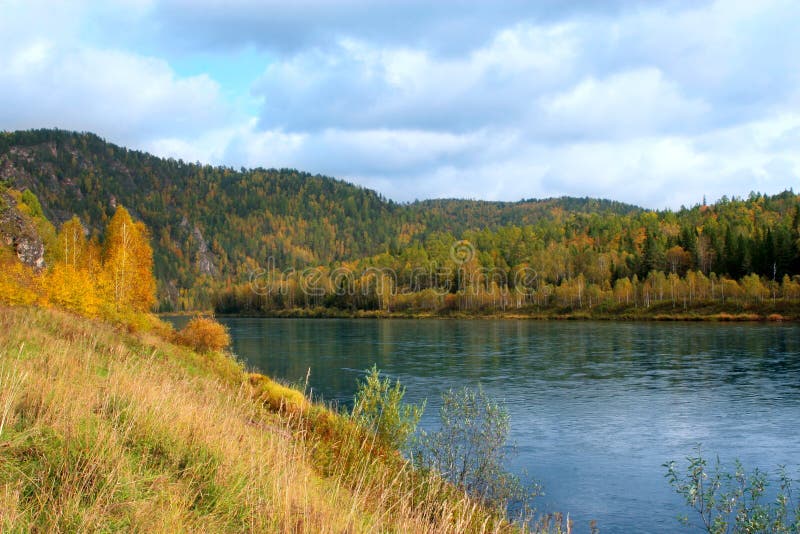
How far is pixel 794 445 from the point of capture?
24.9 m

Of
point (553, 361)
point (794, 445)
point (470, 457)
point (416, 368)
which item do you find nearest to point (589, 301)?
point (553, 361)

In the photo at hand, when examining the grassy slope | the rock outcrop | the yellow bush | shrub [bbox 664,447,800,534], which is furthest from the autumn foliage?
shrub [bbox 664,447,800,534]

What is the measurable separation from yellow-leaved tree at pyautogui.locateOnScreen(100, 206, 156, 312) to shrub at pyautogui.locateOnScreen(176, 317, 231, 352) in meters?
6.30

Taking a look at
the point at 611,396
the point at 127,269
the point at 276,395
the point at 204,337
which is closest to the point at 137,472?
the point at 276,395

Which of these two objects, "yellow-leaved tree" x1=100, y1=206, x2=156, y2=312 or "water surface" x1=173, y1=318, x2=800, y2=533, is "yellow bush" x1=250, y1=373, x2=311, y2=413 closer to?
"water surface" x1=173, y1=318, x2=800, y2=533

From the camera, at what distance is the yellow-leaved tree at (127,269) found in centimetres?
4616

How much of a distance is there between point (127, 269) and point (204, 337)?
16045mm

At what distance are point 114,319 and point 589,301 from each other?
393 ft

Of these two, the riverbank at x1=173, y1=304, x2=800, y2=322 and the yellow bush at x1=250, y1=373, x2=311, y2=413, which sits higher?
the yellow bush at x1=250, y1=373, x2=311, y2=413

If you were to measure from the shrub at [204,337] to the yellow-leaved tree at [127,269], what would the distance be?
630cm

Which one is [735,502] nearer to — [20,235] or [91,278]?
[91,278]

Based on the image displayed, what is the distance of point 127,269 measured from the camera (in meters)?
49.3

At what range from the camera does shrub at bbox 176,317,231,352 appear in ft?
122

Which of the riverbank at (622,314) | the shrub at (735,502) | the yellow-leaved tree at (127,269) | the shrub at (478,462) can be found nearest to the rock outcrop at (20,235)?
the yellow-leaved tree at (127,269)
